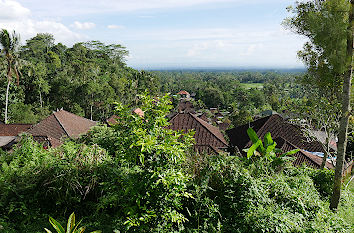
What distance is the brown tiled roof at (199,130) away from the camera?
13.0 meters

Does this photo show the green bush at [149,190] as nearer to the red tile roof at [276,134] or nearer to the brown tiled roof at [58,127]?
the red tile roof at [276,134]

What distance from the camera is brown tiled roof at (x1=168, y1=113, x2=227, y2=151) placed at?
13.0 m

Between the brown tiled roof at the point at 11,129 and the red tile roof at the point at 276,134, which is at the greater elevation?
the red tile roof at the point at 276,134

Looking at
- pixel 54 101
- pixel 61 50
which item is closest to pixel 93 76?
pixel 54 101

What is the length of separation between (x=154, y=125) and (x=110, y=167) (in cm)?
127

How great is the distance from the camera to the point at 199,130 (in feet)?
44.9

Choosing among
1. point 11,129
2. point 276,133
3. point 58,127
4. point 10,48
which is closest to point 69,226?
point 58,127

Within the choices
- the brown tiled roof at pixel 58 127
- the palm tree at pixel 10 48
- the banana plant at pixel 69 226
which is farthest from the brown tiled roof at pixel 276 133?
the palm tree at pixel 10 48

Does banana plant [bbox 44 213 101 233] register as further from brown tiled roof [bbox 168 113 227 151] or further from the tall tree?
brown tiled roof [bbox 168 113 227 151]

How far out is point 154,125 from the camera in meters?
3.59

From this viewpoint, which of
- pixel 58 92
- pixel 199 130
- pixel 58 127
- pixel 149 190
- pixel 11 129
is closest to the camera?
pixel 149 190

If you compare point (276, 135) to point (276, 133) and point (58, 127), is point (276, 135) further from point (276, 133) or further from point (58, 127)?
point (58, 127)

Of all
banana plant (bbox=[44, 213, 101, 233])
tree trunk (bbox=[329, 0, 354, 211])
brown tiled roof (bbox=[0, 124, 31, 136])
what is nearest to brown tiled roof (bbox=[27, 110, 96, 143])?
brown tiled roof (bbox=[0, 124, 31, 136])

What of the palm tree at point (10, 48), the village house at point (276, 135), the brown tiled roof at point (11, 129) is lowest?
the brown tiled roof at point (11, 129)
